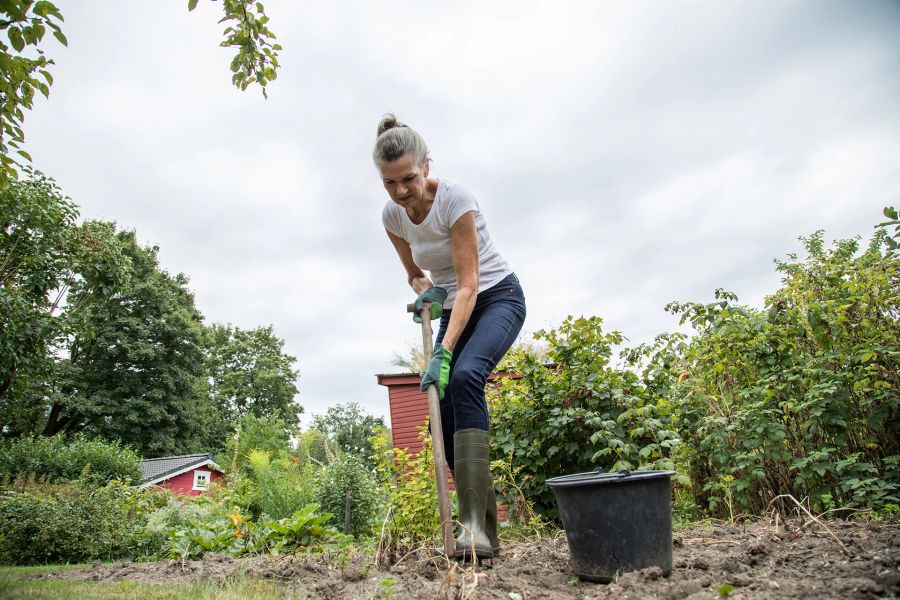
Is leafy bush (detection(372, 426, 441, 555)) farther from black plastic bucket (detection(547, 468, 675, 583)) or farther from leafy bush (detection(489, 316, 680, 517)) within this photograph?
black plastic bucket (detection(547, 468, 675, 583))

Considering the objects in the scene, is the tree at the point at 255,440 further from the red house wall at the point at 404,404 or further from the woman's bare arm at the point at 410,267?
the woman's bare arm at the point at 410,267

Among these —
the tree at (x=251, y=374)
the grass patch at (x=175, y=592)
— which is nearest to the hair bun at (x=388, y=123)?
the grass patch at (x=175, y=592)

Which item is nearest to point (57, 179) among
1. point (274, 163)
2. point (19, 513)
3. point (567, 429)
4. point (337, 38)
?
point (274, 163)

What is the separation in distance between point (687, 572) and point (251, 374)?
34.2 meters

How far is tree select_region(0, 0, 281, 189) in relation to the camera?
2152 mm

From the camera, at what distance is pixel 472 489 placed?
199 centimetres

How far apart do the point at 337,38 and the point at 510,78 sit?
5.90 feet

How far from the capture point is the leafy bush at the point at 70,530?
18.2ft

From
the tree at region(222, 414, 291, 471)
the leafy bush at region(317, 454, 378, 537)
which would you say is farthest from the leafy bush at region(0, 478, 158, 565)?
the tree at region(222, 414, 291, 471)

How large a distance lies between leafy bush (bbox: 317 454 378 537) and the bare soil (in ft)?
22.3

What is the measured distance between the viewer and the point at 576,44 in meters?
4.63

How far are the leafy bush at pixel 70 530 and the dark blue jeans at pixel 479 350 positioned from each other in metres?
4.90

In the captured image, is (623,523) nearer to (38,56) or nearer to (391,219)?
(391,219)

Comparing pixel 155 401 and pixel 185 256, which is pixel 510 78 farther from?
pixel 185 256
